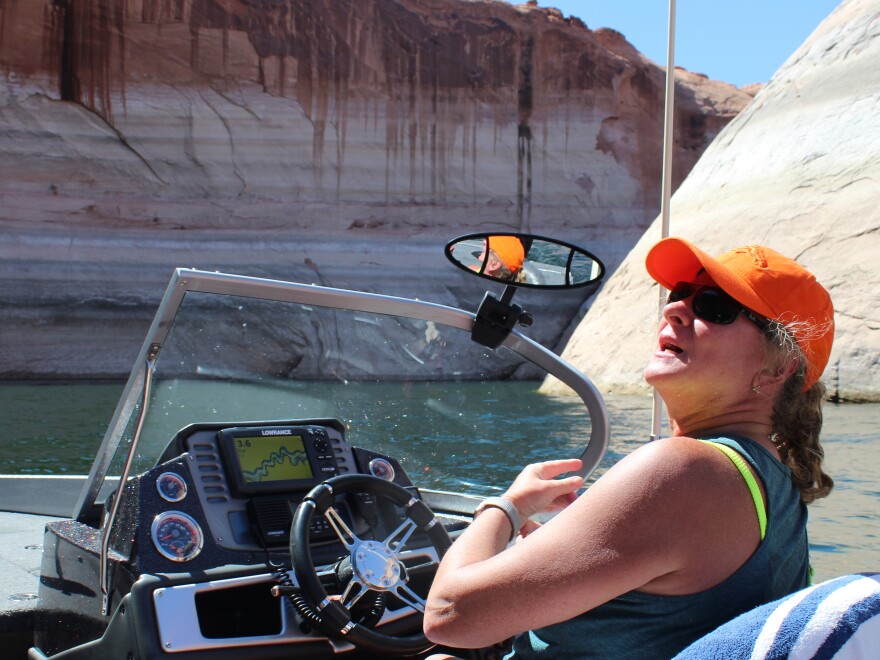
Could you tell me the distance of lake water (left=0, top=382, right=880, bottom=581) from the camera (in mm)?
2406

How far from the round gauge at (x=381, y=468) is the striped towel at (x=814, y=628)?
3.85 feet

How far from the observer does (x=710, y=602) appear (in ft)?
3.69

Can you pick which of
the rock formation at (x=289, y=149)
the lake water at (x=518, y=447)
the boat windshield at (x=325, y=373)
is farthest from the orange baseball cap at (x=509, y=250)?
the rock formation at (x=289, y=149)

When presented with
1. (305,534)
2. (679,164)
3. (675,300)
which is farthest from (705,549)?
(679,164)

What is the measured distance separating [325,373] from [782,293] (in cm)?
117

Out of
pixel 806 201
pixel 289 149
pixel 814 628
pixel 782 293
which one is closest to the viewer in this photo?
pixel 814 628

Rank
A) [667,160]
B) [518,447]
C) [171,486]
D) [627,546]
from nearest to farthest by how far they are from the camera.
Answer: [627,546] < [171,486] < [667,160] < [518,447]

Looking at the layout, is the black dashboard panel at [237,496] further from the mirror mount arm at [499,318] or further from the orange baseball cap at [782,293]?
the orange baseball cap at [782,293]

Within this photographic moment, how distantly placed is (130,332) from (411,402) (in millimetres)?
21683

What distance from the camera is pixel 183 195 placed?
2420 centimetres

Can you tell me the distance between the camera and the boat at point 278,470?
66.9 inches

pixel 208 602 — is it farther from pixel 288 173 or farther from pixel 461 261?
pixel 288 173

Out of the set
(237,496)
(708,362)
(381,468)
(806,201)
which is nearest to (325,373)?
(381,468)

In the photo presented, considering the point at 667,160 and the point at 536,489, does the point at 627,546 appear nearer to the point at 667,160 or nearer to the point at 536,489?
the point at 536,489
